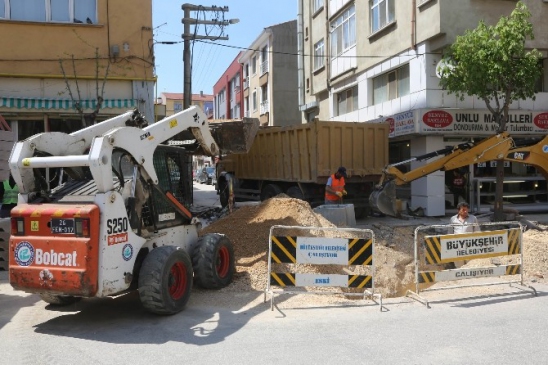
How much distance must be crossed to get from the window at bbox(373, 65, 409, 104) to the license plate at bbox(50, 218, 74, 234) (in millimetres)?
14497

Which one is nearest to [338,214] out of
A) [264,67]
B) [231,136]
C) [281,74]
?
[231,136]

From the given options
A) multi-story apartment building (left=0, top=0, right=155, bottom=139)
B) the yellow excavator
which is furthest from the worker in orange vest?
multi-story apartment building (left=0, top=0, right=155, bottom=139)

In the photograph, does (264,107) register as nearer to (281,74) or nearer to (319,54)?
(281,74)

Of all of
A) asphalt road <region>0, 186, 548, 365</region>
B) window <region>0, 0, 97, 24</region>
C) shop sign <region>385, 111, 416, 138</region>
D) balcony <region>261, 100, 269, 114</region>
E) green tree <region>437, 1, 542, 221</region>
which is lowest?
asphalt road <region>0, 186, 548, 365</region>

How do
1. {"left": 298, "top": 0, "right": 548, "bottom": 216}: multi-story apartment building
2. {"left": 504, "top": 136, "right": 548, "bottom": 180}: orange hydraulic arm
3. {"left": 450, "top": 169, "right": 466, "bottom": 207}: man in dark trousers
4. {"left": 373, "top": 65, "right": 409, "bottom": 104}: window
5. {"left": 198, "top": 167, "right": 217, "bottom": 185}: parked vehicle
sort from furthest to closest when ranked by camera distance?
{"left": 198, "top": 167, "right": 217, "bottom": 185}: parked vehicle < {"left": 373, "top": 65, "right": 409, "bottom": 104}: window < {"left": 450, "top": 169, "right": 466, "bottom": 207}: man in dark trousers < {"left": 298, "top": 0, "right": 548, "bottom": 216}: multi-story apartment building < {"left": 504, "top": 136, "right": 548, "bottom": 180}: orange hydraulic arm

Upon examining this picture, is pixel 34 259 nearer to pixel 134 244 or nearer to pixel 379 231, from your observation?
pixel 134 244

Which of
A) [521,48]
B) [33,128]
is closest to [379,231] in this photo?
[521,48]

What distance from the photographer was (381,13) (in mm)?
19438

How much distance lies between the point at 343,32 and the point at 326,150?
1030cm

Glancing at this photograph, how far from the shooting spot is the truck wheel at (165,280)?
609cm

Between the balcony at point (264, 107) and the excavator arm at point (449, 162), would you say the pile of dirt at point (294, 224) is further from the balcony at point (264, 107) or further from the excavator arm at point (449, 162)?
the balcony at point (264, 107)

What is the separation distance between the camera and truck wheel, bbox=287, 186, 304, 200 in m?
15.5

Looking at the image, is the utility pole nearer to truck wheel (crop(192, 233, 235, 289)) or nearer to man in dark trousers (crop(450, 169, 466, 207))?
man in dark trousers (crop(450, 169, 466, 207))

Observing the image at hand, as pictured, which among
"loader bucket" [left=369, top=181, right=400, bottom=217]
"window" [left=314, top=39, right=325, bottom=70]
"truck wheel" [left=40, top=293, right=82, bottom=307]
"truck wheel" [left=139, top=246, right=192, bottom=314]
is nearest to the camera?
"truck wheel" [left=139, top=246, right=192, bottom=314]
